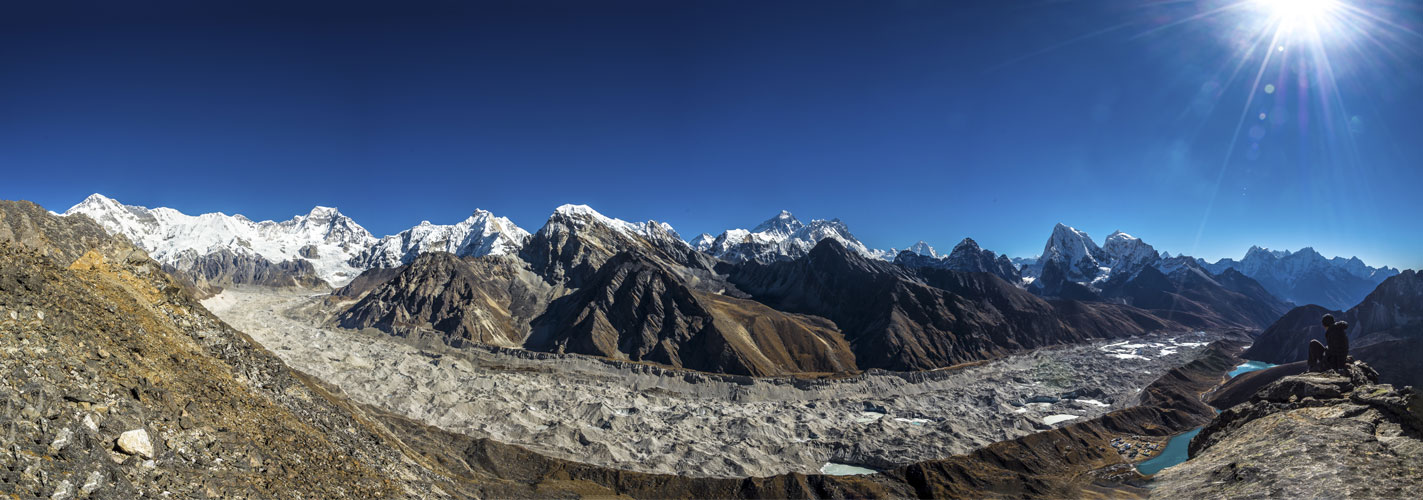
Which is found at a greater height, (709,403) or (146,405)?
(146,405)

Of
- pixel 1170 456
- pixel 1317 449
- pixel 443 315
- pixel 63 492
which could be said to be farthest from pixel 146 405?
pixel 443 315

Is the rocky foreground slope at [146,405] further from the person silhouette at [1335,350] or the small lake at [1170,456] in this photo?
the small lake at [1170,456]

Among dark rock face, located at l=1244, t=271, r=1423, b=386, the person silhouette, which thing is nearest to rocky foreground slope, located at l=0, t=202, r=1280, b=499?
the person silhouette

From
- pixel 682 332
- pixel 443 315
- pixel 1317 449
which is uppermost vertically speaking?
pixel 443 315

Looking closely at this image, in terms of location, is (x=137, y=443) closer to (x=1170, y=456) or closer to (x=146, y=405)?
(x=146, y=405)

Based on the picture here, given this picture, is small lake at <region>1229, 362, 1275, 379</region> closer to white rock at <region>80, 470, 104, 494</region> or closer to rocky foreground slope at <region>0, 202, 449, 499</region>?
rocky foreground slope at <region>0, 202, 449, 499</region>

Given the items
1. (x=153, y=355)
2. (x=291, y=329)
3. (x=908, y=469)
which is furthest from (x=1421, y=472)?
(x=291, y=329)

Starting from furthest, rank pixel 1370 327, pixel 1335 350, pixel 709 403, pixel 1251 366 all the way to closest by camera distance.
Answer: pixel 1251 366 → pixel 1370 327 → pixel 709 403 → pixel 1335 350
